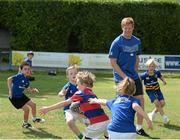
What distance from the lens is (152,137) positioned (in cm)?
1063

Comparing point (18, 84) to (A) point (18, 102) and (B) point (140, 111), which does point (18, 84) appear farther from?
(B) point (140, 111)

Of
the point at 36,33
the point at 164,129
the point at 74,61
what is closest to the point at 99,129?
the point at 164,129

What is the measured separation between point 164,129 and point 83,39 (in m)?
23.1

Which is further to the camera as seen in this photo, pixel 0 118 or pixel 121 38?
pixel 0 118

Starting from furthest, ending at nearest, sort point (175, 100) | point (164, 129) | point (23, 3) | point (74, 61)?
1. point (23, 3)
2. point (74, 61)
3. point (175, 100)
4. point (164, 129)

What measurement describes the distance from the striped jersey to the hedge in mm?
25652

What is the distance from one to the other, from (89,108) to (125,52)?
1895 millimetres

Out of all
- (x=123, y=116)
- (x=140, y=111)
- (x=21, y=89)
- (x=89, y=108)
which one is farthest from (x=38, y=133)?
(x=140, y=111)

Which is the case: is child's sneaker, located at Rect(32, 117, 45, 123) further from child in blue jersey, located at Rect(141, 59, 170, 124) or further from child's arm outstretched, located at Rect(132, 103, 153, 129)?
child's arm outstretched, located at Rect(132, 103, 153, 129)

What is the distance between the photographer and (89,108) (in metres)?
8.53

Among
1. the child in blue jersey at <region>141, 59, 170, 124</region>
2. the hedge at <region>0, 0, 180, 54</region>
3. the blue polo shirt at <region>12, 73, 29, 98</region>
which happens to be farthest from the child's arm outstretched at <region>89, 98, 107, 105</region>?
the hedge at <region>0, 0, 180, 54</region>

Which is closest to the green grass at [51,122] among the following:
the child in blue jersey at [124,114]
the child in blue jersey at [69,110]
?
the child in blue jersey at [69,110]

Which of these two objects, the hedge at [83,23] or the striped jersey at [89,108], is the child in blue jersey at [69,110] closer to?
the striped jersey at [89,108]

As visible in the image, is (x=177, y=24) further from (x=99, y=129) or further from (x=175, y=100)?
(x=99, y=129)
